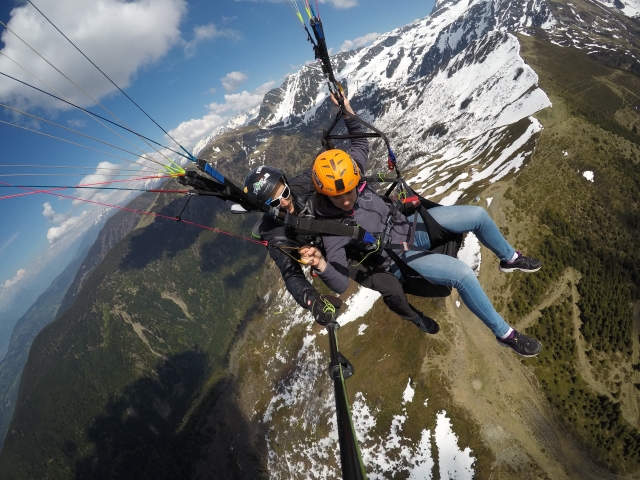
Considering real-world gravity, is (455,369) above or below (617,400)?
above

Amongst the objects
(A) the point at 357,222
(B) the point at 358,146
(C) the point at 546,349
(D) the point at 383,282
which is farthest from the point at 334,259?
(C) the point at 546,349

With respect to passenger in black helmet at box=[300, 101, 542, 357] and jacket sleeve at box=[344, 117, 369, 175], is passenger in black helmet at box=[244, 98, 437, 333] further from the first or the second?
passenger in black helmet at box=[300, 101, 542, 357]

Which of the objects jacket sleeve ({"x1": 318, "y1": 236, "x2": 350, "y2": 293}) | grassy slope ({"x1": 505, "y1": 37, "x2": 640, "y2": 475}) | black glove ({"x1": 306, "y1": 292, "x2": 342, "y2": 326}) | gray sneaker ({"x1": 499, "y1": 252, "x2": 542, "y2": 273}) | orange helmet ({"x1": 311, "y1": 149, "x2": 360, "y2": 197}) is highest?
orange helmet ({"x1": 311, "y1": 149, "x2": 360, "y2": 197})

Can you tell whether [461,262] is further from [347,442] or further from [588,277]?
[588,277]

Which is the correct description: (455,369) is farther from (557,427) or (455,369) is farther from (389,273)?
(389,273)

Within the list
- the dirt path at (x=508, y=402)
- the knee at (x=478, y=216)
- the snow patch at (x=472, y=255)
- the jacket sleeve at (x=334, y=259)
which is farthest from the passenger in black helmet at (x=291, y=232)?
the snow patch at (x=472, y=255)

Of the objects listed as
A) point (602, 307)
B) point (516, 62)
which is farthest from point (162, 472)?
point (516, 62)

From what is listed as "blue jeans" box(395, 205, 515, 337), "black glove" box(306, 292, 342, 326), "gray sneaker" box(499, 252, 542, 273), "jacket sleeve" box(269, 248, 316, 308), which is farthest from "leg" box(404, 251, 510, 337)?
"jacket sleeve" box(269, 248, 316, 308)
